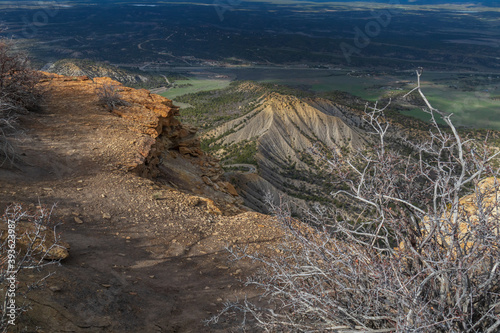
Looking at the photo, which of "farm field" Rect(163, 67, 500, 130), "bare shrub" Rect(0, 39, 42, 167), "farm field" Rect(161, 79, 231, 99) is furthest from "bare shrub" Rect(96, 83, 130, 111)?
"farm field" Rect(163, 67, 500, 130)

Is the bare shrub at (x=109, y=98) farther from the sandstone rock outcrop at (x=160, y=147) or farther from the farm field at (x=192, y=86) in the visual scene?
the farm field at (x=192, y=86)

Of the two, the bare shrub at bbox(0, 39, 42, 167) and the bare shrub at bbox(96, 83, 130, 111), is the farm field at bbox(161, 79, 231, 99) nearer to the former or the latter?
the bare shrub at bbox(96, 83, 130, 111)

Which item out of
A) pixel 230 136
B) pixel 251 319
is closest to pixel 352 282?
pixel 251 319

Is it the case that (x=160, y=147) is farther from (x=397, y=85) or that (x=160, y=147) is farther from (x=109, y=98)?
(x=397, y=85)

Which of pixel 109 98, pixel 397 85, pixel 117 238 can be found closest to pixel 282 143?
pixel 109 98

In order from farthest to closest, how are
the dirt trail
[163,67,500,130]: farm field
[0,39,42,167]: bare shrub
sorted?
[163,67,500,130]: farm field
[0,39,42,167]: bare shrub
the dirt trail

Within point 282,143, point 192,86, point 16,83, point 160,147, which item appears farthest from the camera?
point 192,86

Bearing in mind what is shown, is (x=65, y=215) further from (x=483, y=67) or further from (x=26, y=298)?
(x=483, y=67)
